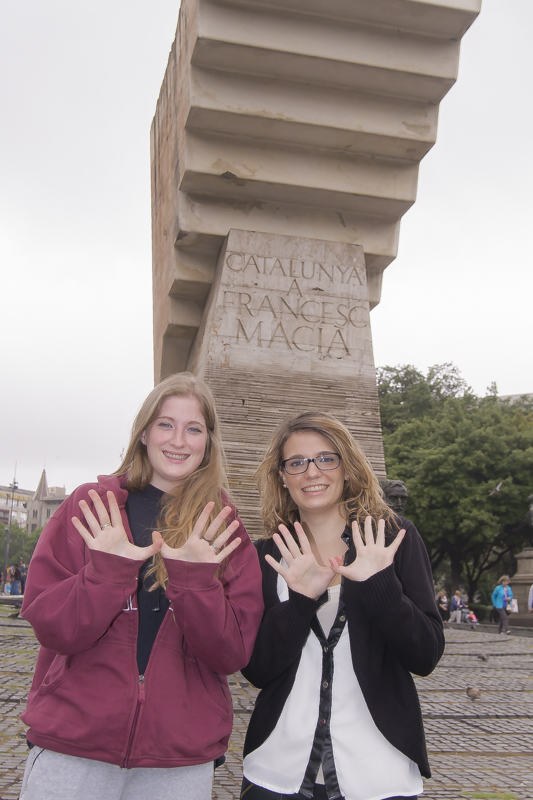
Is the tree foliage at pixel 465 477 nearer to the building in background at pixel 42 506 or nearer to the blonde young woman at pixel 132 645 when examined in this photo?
the blonde young woman at pixel 132 645

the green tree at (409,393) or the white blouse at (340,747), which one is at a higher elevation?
the green tree at (409,393)

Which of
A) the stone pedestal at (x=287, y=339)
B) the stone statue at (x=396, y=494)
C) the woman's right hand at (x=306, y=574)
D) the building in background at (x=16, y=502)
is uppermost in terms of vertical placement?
the building in background at (x=16, y=502)

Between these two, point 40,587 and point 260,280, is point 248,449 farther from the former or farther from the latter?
point 40,587

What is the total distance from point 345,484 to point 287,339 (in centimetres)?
733

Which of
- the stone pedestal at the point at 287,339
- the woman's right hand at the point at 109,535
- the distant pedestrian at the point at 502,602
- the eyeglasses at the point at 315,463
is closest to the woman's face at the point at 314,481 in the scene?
the eyeglasses at the point at 315,463

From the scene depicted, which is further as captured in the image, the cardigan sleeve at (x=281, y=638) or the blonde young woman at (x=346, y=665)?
the cardigan sleeve at (x=281, y=638)

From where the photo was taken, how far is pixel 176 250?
34.8ft

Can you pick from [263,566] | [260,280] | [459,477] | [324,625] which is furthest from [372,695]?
[459,477]

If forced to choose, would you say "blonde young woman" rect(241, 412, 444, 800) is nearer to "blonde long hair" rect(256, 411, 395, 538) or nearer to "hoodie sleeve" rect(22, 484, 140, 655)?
"blonde long hair" rect(256, 411, 395, 538)

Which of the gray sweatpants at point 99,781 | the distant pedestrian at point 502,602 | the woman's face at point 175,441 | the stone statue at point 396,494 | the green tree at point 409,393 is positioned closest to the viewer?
the gray sweatpants at point 99,781

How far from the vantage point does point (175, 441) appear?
95.3 inches

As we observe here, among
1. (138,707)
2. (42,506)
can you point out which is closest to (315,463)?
(138,707)

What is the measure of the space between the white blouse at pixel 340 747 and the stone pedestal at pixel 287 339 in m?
6.95

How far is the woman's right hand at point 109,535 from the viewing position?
2021 millimetres
